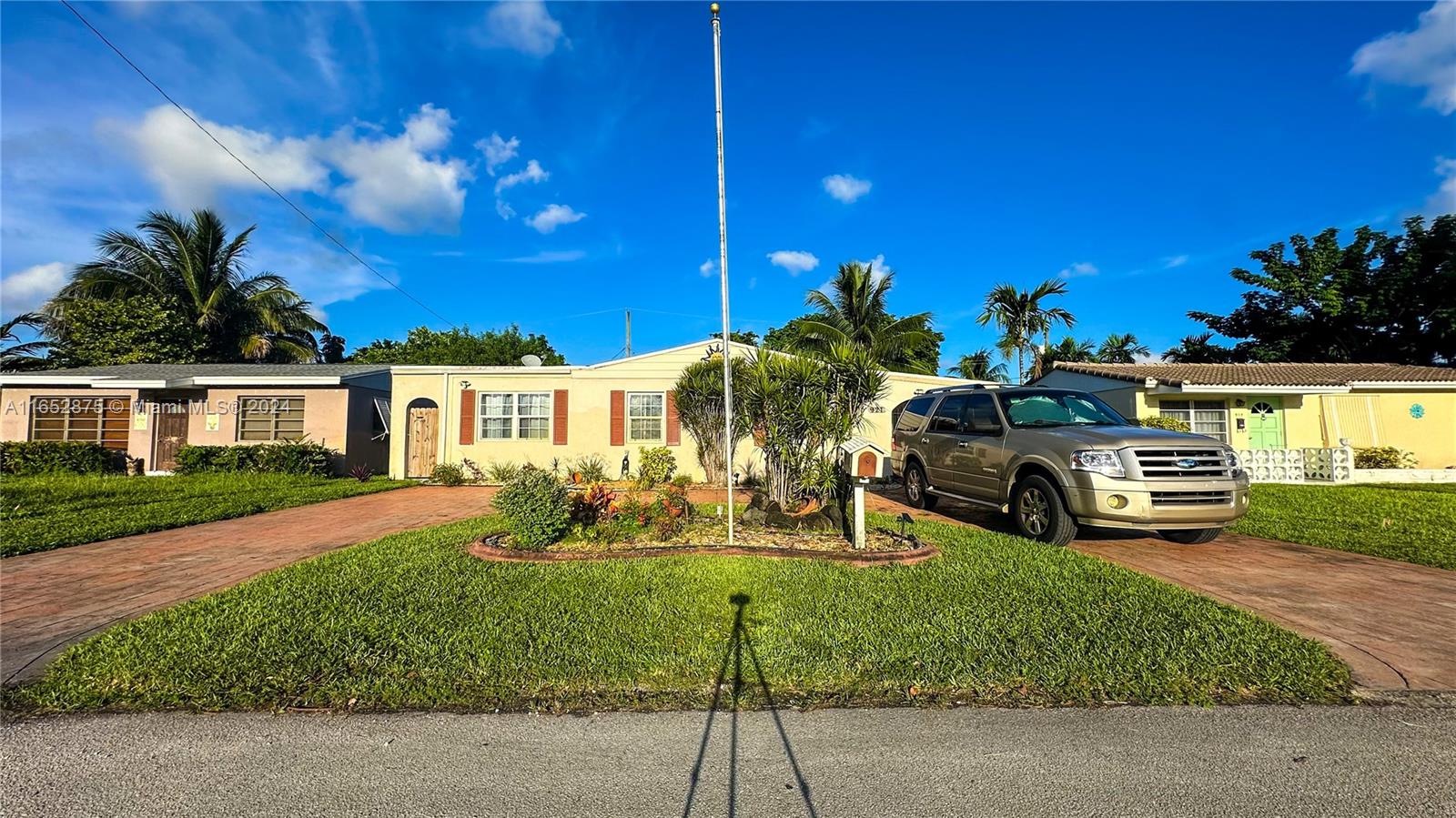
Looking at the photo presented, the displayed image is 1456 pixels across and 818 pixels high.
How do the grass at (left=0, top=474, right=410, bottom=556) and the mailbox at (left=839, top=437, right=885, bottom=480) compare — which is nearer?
the mailbox at (left=839, top=437, right=885, bottom=480)

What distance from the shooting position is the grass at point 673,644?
3.16m

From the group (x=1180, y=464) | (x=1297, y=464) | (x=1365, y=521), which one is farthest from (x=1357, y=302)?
(x=1180, y=464)

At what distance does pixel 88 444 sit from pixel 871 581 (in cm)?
1977

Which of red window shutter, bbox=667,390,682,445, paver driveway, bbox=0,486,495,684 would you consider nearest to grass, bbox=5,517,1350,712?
paver driveway, bbox=0,486,495,684

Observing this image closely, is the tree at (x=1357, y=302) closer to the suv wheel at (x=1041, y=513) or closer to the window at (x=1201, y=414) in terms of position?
the window at (x=1201, y=414)

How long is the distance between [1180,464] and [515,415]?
1283 centimetres

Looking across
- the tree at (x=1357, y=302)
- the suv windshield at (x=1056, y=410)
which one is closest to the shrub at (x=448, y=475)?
the suv windshield at (x=1056, y=410)

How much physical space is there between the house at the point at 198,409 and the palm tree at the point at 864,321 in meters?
13.3

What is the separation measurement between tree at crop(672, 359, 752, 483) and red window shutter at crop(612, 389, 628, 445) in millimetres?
1290

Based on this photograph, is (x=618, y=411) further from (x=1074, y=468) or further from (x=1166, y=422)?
(x=1166, y=422)

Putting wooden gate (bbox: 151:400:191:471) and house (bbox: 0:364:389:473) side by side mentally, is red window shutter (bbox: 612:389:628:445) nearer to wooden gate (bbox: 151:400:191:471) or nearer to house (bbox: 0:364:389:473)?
house (bbox: 0:364:389:473)

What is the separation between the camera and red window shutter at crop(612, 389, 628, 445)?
14383 millimetres

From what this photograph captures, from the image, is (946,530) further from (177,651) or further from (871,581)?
(177,651)

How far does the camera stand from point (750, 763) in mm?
2539
